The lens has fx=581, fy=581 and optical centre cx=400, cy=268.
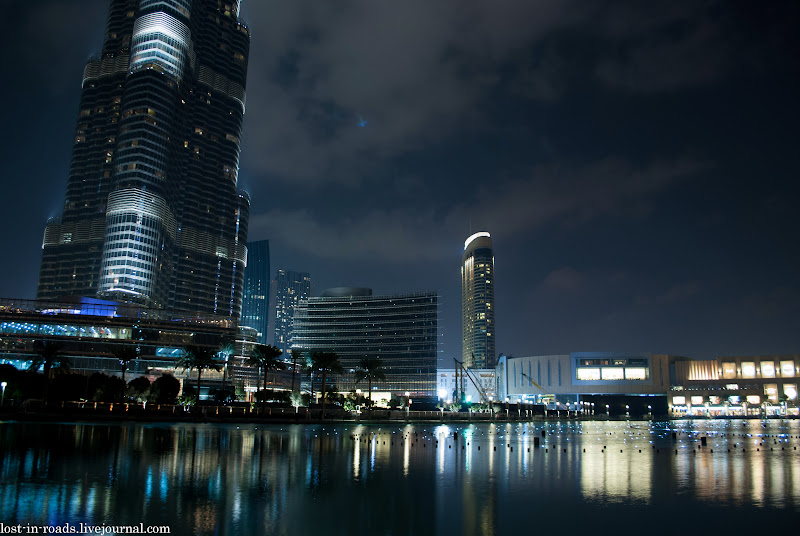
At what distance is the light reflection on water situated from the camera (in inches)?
812

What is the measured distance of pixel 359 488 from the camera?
1107 inches

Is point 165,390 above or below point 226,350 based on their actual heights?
below

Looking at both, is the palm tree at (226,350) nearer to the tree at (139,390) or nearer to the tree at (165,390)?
→ the tree at (139,390)

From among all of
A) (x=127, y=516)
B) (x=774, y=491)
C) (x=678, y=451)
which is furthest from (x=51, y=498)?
(x=678, y=451)

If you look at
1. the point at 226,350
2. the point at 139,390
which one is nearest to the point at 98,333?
the point at 226,350

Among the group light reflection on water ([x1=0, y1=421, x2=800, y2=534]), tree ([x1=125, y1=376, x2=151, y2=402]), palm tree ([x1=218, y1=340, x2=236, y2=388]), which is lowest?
light reflection on water ([x1=0, y1=421, x2=800, y2=534])

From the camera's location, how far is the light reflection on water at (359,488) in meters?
20.6

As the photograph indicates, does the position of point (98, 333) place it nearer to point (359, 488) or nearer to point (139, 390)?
point (139, 390)

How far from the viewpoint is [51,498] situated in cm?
2214

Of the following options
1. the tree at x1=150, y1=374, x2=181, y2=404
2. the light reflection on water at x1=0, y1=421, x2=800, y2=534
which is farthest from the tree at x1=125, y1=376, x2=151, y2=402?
the light reflection on water at x1=0, y1=421, x2=800, y2=534

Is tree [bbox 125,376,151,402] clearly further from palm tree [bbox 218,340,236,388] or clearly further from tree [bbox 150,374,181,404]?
palm tree [bbox 218,340,236,388]

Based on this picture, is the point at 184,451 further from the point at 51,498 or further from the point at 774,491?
the point at 774,491

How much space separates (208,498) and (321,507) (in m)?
4.72

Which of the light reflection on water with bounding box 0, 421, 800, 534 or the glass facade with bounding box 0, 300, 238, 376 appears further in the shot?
the glass facade with bounding box 0, 300, 238, 376
